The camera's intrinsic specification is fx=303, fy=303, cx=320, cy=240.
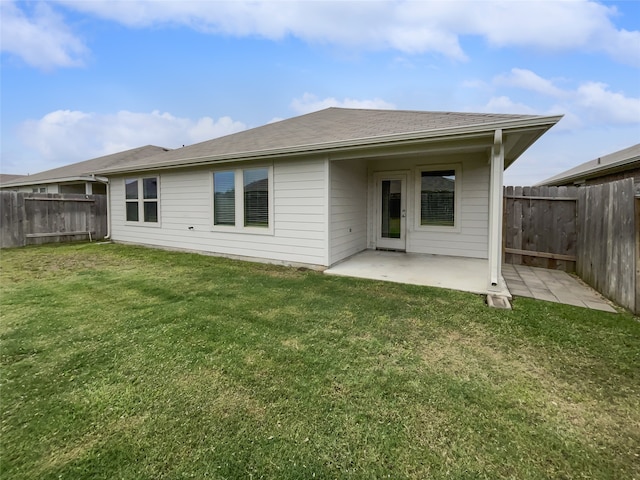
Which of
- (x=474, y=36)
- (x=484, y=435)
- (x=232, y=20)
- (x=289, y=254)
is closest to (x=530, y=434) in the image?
(x=484, y=435)

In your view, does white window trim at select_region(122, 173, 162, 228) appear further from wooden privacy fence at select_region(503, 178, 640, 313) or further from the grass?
wooden privacy fence at select_region(503, 178, 640, 313)

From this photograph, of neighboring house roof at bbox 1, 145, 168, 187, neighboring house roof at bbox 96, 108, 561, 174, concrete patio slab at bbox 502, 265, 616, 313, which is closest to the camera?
concrete patio slab at bbox 502, 265, 616, 313

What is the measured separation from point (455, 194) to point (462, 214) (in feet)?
1.64

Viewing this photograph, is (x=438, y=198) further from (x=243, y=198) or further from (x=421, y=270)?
(x=243, y=198)

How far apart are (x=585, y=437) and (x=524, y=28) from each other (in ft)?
34.8

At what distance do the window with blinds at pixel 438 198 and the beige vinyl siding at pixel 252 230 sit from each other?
291 cm

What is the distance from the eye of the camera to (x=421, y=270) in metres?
5.97

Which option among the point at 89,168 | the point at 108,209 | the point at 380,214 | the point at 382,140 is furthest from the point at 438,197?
the point at 89,168

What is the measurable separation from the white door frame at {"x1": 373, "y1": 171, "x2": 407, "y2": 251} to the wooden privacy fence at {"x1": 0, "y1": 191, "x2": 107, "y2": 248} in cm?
1029

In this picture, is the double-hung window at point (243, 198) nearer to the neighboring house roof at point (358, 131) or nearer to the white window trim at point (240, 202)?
the white window trim at point (240, 202)

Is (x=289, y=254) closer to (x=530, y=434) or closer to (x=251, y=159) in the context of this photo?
(x=251, y=159)

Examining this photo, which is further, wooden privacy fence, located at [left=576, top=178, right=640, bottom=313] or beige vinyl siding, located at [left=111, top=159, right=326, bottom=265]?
beige vinyl siding, located at [left=111, top=159, right=326, bottom=265]

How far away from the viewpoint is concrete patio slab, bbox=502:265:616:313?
4.27m

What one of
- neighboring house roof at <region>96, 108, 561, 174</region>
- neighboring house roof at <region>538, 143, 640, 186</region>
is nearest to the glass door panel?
neighboring house roof at <region>96, 108, 561, 174</region>
